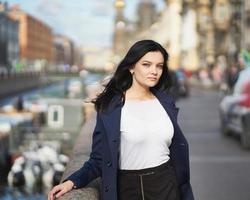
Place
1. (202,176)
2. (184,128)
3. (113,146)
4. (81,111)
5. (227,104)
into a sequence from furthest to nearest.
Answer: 1. (81,111)
2. (184,128)
3. (227,104)
4. (202,176)
5. (113,146)

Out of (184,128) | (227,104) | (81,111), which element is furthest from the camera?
(81,111)

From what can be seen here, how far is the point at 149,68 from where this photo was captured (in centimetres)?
376

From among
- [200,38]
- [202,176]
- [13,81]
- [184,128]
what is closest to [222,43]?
[200,38]

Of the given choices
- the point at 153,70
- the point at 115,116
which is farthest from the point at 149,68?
the point at 115,116

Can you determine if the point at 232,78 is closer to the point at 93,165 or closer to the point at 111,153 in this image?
the point at 93,165

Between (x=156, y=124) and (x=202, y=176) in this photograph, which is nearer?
(x=156, y=124)

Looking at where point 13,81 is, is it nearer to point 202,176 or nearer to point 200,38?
point 200,38

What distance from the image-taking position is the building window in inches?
950

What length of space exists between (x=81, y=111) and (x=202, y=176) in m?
14.5

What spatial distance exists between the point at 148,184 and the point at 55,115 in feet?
70.5

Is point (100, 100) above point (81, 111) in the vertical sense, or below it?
above

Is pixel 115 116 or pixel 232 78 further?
pixel 232 78

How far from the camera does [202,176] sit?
8961mm

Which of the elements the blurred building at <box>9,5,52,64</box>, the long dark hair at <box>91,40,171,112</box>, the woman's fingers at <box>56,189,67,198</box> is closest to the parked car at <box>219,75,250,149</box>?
the long dark hair at <box>91,40,171,112</box>
